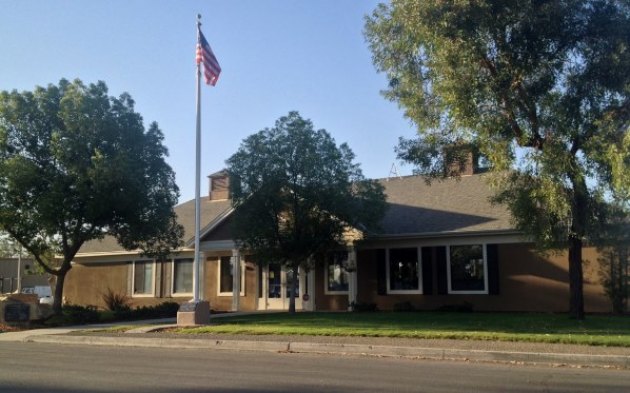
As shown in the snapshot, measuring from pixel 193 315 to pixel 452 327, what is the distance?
7875 mm

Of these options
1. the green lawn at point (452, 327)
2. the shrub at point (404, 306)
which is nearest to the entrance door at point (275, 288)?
the shrub at point (404, 306)

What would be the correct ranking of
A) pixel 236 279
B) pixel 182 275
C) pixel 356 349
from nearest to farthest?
1. pixel 356 349
2. pixel 236 279
3. pixel 182 275

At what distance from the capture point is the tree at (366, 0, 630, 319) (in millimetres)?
15641

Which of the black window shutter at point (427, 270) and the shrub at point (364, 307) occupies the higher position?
the black window shutter at point (427, 270)

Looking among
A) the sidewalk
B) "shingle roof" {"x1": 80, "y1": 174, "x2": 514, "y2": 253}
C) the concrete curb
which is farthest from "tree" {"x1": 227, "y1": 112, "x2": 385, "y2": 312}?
the concrete curb

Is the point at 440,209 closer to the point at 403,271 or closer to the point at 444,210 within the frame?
the point at 444,210

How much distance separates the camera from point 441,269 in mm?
24031

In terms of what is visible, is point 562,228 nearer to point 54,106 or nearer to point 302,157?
point 302,157

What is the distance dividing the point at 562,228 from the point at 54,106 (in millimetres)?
17572

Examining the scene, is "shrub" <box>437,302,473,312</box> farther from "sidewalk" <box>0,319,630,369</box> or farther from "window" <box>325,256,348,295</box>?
"sidewalk" <box>0,319,630,369</box>

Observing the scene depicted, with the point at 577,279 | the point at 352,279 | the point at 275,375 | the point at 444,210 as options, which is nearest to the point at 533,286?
the point at 577,279

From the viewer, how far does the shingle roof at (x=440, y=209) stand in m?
23.4

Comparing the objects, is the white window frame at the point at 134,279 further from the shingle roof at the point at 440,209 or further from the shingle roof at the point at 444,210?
the shingle roof at the point at 444,210

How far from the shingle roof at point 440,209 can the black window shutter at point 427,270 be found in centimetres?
91
